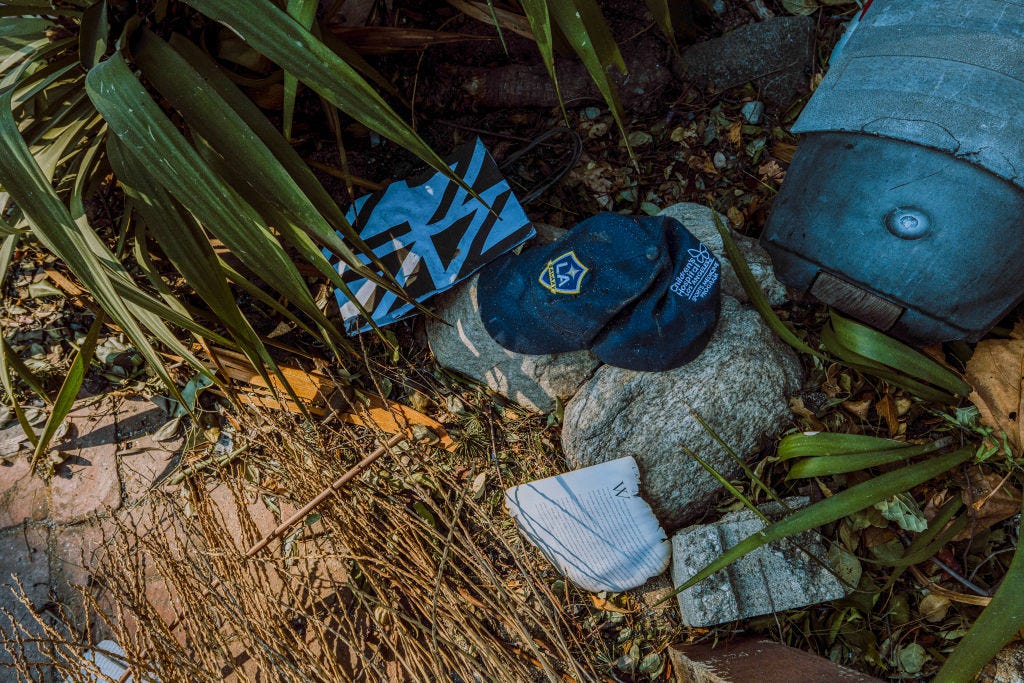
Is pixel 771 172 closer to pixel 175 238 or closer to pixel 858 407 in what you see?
pixel 858 407

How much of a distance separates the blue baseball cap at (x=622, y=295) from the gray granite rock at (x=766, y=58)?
48 cm

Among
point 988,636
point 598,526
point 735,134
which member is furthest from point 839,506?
point 735,134

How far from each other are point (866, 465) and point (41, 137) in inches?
67.2

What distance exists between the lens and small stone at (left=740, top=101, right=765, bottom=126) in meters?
1.50

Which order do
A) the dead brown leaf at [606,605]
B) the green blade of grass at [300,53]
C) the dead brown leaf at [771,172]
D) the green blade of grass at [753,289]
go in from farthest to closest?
the dead brown leaf at [771,172], the dead brown leaf at [606,605], the green blade of grass at [753,289], the green blade of grass at [300,53]

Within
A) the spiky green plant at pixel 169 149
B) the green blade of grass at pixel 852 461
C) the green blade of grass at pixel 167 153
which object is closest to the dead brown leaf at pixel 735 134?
the green blade of grass at pixel 852 461

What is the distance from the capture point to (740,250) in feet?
4.53

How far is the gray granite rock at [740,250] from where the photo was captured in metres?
1.35

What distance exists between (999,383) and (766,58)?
2.86 ft

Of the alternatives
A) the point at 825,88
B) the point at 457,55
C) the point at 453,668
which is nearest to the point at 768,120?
the point at 825,88

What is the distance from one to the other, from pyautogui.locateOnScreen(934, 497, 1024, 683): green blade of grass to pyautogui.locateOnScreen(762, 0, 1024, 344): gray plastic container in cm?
45

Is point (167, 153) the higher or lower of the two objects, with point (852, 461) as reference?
higher

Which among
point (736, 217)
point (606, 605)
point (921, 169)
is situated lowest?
point (606, 605)

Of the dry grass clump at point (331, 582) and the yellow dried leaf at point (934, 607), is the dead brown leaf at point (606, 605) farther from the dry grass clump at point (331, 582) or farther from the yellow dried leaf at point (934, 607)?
the yellow dried leaf at point (934, 607)
